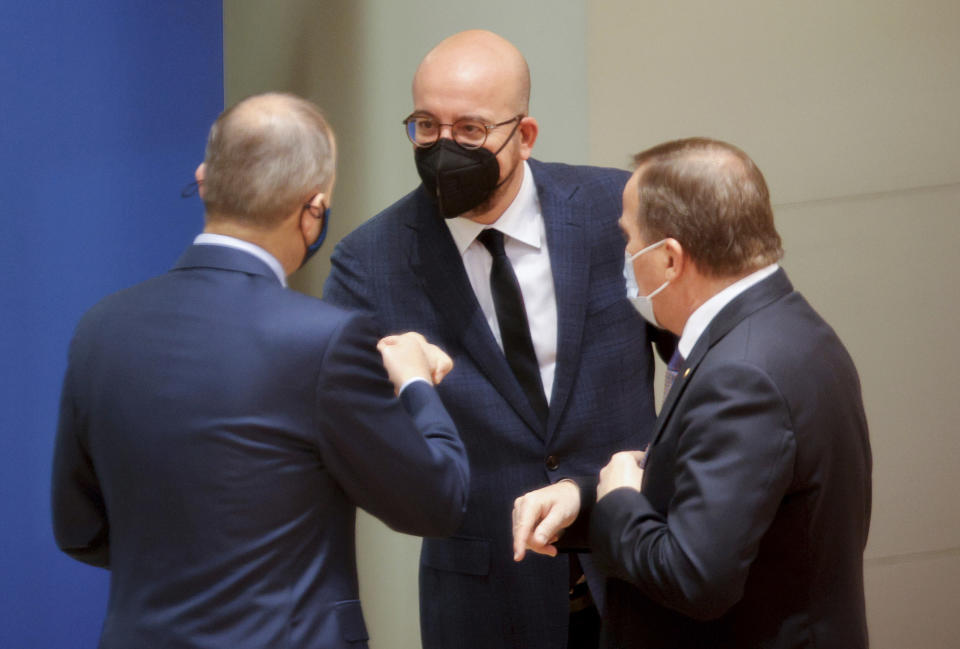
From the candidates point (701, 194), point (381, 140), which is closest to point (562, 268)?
point (701, 194)

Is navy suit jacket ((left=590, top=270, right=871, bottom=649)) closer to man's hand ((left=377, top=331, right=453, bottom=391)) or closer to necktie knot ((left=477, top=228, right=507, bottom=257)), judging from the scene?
man's hand ((left=377, top=331, right=453, bottom=391))

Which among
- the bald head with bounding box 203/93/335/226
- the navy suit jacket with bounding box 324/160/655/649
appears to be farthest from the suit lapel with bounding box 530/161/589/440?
the bald head with bounding box 203/93/335/226

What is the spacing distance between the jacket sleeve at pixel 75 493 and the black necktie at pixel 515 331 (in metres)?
0.82

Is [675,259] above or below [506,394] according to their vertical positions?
above

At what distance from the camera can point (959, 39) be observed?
114 inches

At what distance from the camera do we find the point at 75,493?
1646mm

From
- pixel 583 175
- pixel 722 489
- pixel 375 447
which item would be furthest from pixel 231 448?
pixel 583 175

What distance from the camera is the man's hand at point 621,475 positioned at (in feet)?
5.56

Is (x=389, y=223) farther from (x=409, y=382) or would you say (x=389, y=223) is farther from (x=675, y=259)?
(x=675, y=259)

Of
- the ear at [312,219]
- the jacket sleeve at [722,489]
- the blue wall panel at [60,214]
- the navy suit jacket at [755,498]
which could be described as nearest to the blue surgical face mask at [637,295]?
the navy suit jacket at [755,498]

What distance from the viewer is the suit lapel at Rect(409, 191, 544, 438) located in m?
2.15

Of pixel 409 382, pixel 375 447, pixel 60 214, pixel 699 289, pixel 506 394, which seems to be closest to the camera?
pixel 375 447

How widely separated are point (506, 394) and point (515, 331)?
0.13 metres

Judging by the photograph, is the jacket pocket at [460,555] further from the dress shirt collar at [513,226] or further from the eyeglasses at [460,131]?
the eyeglasses at [460,131]
